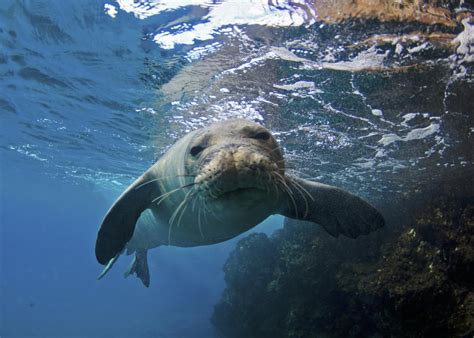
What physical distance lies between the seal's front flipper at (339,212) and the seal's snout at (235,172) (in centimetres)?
252

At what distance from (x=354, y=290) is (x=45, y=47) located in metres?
10.7

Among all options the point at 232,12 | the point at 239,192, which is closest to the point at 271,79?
the point at 232,12

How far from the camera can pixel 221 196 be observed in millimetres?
3043

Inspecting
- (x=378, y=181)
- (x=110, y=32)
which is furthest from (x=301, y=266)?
(x=110, y=32)

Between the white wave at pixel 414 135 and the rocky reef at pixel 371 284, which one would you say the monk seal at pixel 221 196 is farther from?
the white wave at pixel 414 135

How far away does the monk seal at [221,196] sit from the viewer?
9.76ft

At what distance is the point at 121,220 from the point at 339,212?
3.44 meters

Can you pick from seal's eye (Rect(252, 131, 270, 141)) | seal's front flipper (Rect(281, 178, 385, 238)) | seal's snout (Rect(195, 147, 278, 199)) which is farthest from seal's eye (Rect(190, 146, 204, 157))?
seal's front flipper (Rect(281, 178, 385, 238))

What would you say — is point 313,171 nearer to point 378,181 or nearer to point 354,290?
point 378,181

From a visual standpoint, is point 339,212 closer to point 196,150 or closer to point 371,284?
point 196,150

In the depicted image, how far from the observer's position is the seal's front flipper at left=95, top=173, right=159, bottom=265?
15.6ft

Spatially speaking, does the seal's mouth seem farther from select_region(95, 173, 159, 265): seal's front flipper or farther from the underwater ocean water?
the underwater ocean water

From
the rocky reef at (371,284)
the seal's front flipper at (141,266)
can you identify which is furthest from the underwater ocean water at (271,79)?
the seal's front flipper at (141,266)

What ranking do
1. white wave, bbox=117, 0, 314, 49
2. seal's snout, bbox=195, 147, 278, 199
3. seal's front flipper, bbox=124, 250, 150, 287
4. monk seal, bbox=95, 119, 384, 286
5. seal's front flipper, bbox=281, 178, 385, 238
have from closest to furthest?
seal's snout, bbox=195, 147, 278, 199 → monk seal, bbox=95, 119, 384, 286 → seal's front flipper, bbox=281, 178, 385, 238 → white wave, bbox=117, 0, 314, 49 → seal's front flipper, bbox=124, 250, 150, 287
